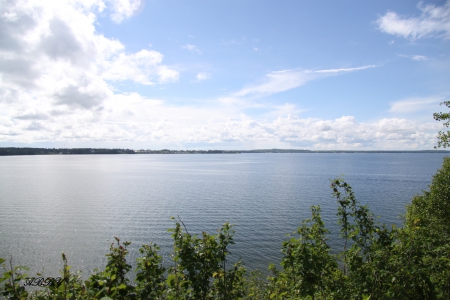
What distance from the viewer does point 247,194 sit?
53.8 m

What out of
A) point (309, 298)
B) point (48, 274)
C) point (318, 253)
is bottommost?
point (48, 274)

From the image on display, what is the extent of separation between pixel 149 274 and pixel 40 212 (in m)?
45.2

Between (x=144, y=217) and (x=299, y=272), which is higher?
(x=299, y=272)

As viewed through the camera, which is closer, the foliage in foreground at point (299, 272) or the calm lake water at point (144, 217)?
the foliage in foreground at point (299, 272)

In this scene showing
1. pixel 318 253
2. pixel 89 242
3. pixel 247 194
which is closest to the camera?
pixel 318 253

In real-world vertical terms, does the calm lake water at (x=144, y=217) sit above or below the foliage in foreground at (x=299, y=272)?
below

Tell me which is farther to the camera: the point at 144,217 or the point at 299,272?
the point at 144,217

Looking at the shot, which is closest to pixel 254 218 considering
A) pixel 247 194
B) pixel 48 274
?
pixel 247 194

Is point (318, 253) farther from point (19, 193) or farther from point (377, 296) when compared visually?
point (19, 193)

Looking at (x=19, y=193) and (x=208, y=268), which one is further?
(x=19, y=193)

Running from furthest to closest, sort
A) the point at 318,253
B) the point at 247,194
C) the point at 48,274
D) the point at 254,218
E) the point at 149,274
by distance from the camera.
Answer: the point at 247,194, the point at 254,218, the point at 48,274, the point at 318,253, the point at 149,274

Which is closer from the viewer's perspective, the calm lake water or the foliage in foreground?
the foliage in foreground

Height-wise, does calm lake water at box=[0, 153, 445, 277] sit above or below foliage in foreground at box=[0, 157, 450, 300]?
below

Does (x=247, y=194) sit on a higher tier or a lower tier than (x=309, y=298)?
lower
